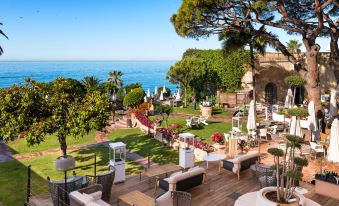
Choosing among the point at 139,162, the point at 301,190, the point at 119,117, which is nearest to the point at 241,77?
the point at 119,117

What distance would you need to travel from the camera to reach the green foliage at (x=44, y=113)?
11234mm

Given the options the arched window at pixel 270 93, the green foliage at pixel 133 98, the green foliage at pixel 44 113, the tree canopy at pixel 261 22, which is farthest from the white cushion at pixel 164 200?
the arched window at pixel 270 93

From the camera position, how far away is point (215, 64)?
34.2 metres

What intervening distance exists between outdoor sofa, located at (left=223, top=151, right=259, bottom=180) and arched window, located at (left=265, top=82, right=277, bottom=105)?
22382 mm

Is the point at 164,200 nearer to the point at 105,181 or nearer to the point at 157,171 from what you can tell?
the point at 105,181

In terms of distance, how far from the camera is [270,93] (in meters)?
32.1

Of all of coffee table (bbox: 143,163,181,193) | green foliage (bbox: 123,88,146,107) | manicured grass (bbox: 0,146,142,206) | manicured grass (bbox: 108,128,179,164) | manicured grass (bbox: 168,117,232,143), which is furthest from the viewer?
green foliage (bbox: 123,88,146,107)

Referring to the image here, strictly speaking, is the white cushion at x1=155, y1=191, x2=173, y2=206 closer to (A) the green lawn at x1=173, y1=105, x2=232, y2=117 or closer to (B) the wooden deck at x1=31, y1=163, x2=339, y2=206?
(B) the wooden deck at x1=31, y1=163, x2=339, y2=206

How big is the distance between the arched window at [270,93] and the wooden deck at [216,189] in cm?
2277

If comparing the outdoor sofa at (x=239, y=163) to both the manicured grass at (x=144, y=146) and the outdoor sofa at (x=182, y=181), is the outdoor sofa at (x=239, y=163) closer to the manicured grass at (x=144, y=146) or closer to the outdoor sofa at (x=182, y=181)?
the outdoor sofa at (x=182, y=181)

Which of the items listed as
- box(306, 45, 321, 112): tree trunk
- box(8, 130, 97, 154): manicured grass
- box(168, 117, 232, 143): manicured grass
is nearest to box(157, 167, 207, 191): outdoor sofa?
box(168, 117, 232, 143): manicured grass

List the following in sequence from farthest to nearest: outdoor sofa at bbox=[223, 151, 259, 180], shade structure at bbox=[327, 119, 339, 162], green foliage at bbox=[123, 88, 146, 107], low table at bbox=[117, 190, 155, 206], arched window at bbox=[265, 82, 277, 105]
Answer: arched window at bbox=[265, 82, 277, 105]
green foliage at bbox=[123, 88, 146, 107]
shade structure at bbox=[327, 119, 339, 162]
outdoor sofa at bbox=[223, 151, 259, 180]
low table at bbox=[117, 190, 155, 206]

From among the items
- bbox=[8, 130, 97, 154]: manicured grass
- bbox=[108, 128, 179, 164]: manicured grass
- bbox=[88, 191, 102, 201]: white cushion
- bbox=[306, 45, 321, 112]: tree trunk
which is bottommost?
bbox=[8, 130, 97, 154]: manicured grass

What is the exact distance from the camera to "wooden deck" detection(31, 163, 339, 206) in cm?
850
